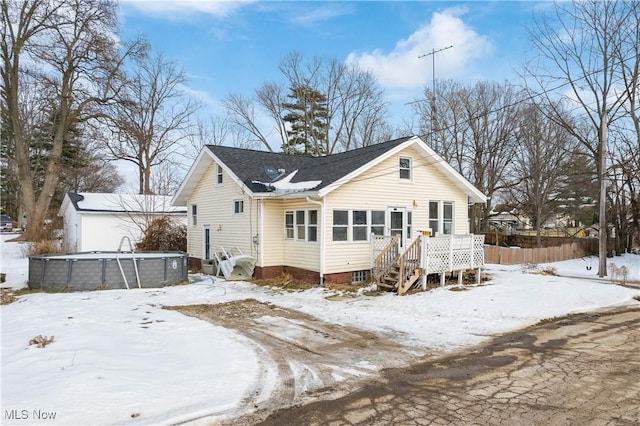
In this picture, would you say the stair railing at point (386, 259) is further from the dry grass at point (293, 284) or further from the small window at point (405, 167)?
the small window at point (405, 167)

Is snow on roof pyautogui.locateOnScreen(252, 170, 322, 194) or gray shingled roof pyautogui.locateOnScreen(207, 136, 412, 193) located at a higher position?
gray shingled roof pyautogui.locateOnScreen(207, 136, 412, 193)

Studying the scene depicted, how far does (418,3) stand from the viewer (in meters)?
13.7

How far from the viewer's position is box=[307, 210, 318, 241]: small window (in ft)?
45.1

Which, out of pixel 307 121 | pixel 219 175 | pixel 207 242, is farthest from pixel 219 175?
pixel 307 121

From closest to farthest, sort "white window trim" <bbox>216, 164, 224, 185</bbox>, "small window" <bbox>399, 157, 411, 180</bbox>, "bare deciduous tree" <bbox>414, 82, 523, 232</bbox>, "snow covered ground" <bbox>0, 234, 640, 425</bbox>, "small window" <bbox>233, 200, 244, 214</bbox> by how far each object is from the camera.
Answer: "snow covered ground" <bbox>0, 234, 640, 425</bbox> → "small window" <bbox>399, 157, 411, 180</bbox> → "small window" <bbox>233, 200, 244, 214</bbox> → "white window trim" <bbox>216, 164, 224, 185</bbox> → "bare deciduous tree" <bbox>414, 82, 523, 232</bbox>

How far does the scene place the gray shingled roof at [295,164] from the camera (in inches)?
563

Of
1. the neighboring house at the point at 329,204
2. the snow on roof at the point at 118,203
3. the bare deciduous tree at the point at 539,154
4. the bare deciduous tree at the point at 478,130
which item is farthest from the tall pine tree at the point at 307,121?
the neighboring house at the point at 329,204

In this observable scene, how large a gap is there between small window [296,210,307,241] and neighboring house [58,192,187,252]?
12.0 m

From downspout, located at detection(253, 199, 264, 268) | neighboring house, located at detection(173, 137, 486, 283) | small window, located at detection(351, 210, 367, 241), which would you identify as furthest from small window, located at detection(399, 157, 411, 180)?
downspout, located at detection(253, 199, 264, 268)

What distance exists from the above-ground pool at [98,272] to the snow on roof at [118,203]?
1080 cm

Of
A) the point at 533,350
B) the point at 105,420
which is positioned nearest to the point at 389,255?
the point at 533,350

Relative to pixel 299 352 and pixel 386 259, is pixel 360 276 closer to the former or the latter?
pixel 386 259

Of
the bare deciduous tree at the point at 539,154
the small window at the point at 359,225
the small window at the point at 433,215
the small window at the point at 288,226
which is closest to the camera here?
the small window at the point at 359,225

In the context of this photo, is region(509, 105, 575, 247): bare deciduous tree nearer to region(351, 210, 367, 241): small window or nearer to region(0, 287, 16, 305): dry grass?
region(351, 210, 367, 241): small window
